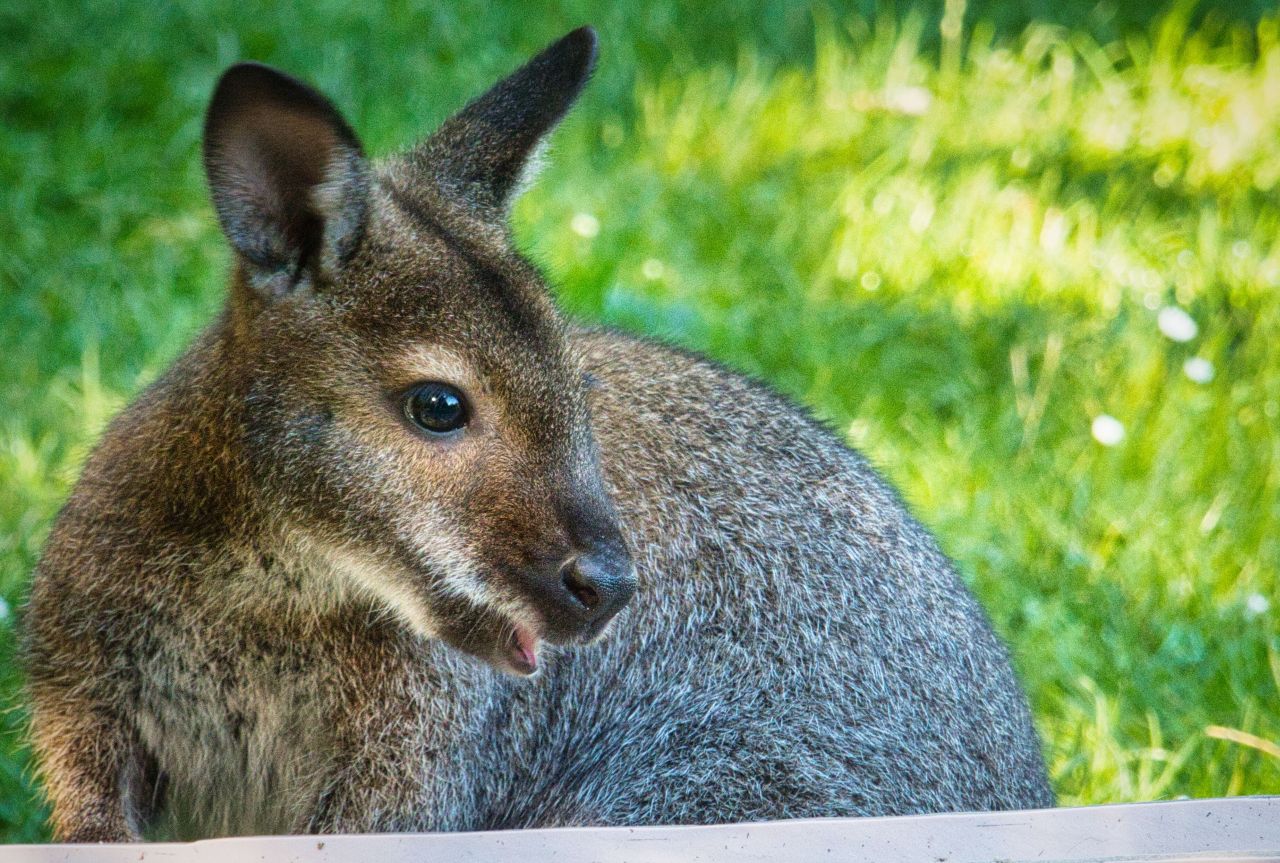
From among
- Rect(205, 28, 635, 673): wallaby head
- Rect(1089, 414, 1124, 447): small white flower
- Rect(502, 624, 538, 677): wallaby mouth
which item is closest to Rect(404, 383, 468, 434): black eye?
Rect(205, 28, 635, 673): wallaby head

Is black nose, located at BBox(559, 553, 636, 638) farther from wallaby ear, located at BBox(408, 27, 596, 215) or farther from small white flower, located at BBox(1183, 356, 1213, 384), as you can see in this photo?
small white flower, located at BBox(1183, 356, 1213, 384)

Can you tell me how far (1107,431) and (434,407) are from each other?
3.16m

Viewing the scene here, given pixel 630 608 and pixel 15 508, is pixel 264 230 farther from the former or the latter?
pixel 15 508

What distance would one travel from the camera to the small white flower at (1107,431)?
17.7 ft

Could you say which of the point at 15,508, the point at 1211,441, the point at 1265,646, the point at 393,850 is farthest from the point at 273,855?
the point at 1211,441

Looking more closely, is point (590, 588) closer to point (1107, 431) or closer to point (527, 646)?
point (527, 646)

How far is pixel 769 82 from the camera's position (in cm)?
759

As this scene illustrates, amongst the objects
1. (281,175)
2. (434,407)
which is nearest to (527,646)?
(434,407)

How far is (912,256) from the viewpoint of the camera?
20.8 ft

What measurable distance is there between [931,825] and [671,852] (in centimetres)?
43

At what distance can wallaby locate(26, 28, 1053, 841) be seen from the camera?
2.95 metres

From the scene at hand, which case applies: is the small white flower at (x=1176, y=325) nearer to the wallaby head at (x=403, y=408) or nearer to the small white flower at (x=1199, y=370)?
the small white flower at (x=1199, y=370)

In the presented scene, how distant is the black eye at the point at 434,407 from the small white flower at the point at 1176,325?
3.77 m

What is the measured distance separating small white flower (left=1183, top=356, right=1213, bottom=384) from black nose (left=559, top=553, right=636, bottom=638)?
343 cm
